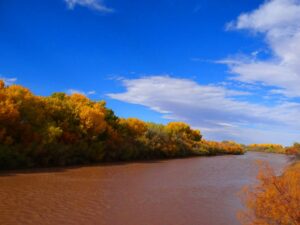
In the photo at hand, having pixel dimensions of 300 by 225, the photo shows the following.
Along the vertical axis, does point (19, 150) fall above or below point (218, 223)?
above

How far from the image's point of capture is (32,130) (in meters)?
19.3

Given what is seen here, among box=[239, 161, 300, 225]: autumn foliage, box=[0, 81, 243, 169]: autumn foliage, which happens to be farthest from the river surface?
box=[0, 81, 243, 169]: autumn foliage

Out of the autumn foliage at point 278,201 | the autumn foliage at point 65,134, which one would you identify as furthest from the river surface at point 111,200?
the autumn foliage at point 65,134

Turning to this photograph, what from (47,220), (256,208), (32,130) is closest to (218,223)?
(256,208)

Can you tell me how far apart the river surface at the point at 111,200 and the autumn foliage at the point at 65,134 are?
2.60 metres

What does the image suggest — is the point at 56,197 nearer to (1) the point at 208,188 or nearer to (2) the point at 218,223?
(2) the point at 218,223

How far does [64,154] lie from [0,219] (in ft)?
41.2

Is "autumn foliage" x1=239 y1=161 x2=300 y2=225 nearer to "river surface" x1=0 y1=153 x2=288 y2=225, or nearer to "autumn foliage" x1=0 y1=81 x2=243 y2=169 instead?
"river surface" x1=0 y1=153 x2=288 y2=225

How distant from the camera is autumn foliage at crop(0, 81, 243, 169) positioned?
17.8m

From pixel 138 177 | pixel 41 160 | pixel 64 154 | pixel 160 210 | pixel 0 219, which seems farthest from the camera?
pixel 64 154

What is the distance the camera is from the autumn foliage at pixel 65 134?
1777 cm

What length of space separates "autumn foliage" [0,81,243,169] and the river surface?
2597mm

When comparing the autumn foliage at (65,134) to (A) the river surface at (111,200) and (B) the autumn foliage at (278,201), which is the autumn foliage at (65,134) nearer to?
(A) the river surface at (111,200)

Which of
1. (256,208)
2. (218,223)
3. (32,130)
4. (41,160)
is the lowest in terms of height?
(218,223)
